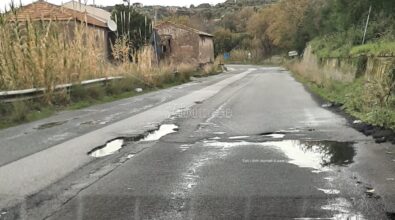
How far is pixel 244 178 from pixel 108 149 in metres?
3.23

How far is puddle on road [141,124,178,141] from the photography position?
9917 mm

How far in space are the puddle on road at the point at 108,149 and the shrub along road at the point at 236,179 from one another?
197mm

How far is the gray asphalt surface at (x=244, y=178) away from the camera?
524 centimetres

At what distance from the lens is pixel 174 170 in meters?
7.12

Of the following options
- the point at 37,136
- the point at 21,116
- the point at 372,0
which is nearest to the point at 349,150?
the point at 37,136

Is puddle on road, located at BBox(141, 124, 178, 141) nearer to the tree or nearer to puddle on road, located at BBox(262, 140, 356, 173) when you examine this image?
puddle on road, located at BBox(262, 140, 356, 173)

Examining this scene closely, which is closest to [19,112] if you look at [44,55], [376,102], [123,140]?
[44,55]

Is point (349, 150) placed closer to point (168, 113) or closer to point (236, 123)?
point (236, 123)

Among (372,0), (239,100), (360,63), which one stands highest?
(372,0)

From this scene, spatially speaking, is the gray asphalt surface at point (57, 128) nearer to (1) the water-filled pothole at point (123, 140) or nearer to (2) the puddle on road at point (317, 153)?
(1) the water-filled pothole at point (123, 140)

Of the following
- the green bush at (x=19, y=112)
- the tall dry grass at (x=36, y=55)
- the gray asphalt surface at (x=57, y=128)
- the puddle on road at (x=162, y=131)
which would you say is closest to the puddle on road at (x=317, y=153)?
the puddle on road at (x=162, y=131)

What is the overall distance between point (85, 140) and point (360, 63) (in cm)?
1307

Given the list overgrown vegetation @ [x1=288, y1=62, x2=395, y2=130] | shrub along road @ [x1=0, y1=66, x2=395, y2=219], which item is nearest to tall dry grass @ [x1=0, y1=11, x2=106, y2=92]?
shrub along road @ [x1=0, y1=66, x2=395, y2=219]

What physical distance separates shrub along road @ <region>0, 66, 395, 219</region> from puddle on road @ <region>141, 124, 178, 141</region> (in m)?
0.22
